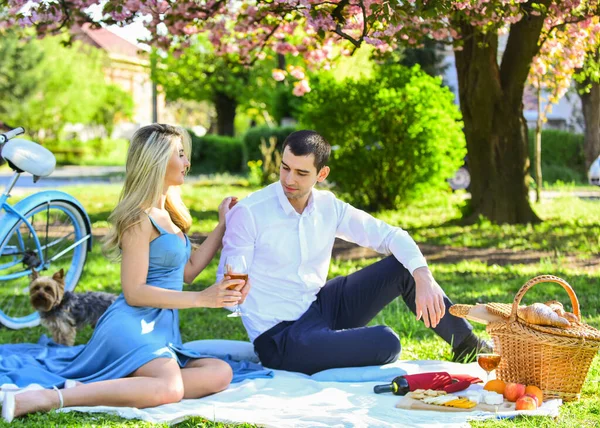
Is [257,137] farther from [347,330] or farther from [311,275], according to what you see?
[347,330]

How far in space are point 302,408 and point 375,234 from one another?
3.87 ft

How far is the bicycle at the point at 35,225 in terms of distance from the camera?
5.75m

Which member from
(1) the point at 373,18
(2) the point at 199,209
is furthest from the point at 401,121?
(1) the point at 373,18

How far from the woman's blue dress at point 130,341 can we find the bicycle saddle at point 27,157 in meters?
1.64

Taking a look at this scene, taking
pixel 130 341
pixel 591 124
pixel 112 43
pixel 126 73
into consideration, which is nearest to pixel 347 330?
pixel 130 341

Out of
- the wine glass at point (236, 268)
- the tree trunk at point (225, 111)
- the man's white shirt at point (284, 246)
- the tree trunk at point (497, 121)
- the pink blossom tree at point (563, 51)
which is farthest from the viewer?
the tree trunk at point (225, 111)

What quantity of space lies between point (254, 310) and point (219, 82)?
31434 mm

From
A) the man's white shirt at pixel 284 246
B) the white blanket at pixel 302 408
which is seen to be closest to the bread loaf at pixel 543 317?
the white blanket at pixel 302 408

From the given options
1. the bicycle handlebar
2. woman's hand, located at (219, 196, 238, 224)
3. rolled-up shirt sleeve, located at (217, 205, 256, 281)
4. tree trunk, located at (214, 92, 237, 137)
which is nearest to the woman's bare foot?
rolled-up shirt sleeve, located at (217, 205, 256, 281)

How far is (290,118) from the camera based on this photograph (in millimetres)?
28266

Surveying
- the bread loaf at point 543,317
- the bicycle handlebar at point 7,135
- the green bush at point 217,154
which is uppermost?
the green bush at point 217,154

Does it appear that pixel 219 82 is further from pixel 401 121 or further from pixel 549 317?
pixel 549 317

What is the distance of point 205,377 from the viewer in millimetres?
4363

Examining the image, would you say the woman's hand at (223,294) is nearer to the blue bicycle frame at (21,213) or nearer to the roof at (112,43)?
the blue bicycle frame at (21,213)
